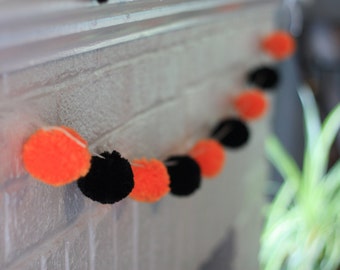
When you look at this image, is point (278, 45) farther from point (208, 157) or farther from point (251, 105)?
point (208, 157)

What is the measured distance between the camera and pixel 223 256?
163cm

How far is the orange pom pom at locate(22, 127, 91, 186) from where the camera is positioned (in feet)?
2.08

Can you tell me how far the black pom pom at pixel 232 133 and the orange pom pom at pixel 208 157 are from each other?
0.36 ft

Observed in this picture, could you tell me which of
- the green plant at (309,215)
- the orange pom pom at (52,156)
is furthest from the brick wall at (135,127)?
the green plant at (309,215)

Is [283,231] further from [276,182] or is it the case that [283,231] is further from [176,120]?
[176,120]

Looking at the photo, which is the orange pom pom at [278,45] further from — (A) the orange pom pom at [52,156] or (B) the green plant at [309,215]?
(A) the orange pom pom at [52,156]

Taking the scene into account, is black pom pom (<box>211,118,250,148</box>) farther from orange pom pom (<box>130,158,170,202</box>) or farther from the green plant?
the green plant

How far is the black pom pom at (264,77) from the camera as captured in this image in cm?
149

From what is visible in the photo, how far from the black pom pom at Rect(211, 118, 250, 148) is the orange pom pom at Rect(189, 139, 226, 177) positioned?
0.11 metres


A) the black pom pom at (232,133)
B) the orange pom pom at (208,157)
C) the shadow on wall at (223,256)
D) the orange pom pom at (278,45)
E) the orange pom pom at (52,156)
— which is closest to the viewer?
the orange pom pom at (52,156)

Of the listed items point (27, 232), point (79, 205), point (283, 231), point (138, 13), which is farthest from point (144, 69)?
point (283, 231)

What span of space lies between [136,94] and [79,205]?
24 centimetres

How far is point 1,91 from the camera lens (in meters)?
0.61

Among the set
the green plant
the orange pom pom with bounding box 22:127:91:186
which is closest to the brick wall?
the orange pom pom with bounding box 22:127:91:186
